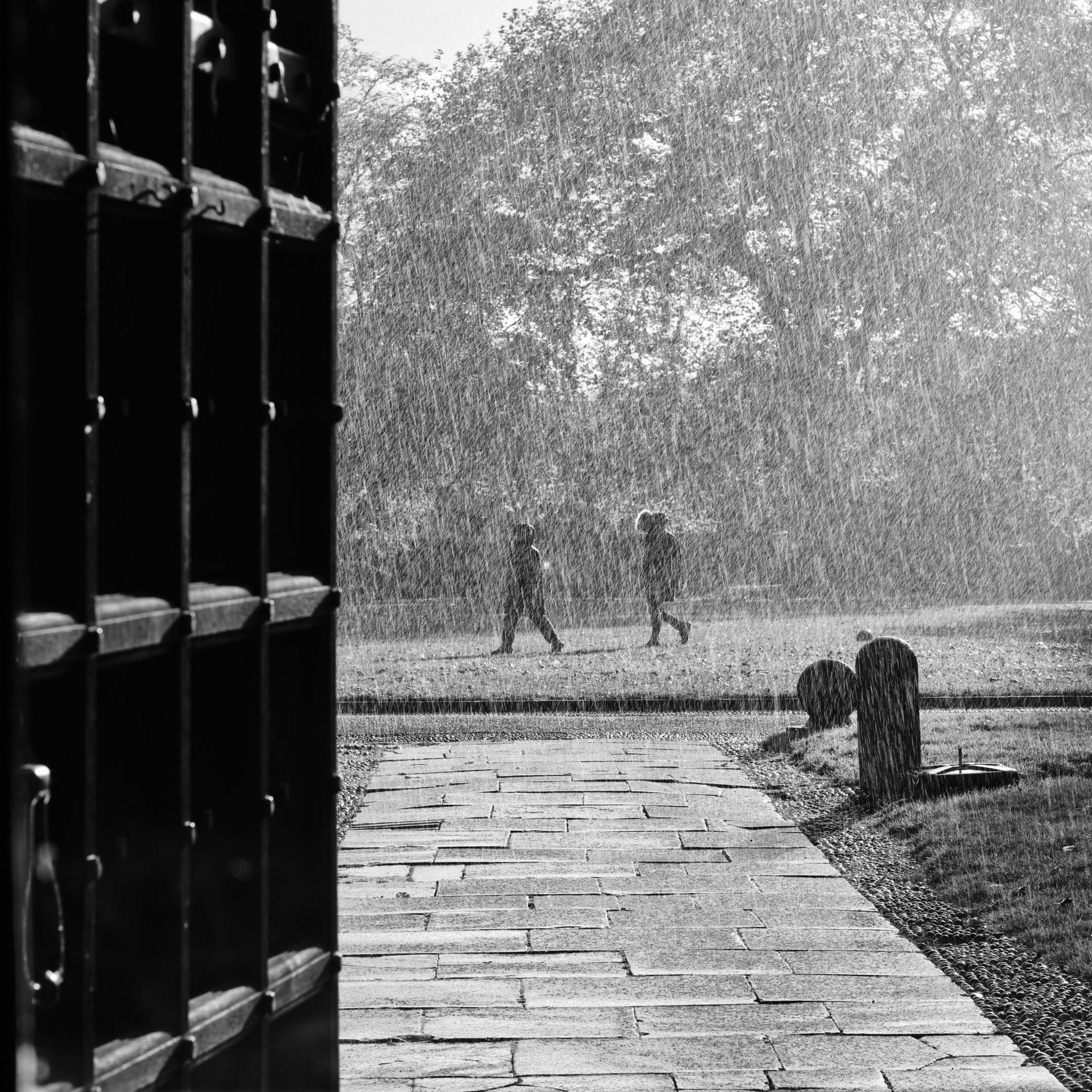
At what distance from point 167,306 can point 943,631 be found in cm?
2035

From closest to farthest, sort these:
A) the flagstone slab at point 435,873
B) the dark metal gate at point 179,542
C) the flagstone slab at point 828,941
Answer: the dark metal gate at point 179,542 < the flagstone slab at point 828,941 < the flagstone slab at point 435,873

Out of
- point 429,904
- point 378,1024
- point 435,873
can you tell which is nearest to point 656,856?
point 435,873

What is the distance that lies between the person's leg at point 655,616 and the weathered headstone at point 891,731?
10.1 metres

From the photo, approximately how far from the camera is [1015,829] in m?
7.61

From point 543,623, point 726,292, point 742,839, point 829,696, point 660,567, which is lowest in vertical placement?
point 742,839

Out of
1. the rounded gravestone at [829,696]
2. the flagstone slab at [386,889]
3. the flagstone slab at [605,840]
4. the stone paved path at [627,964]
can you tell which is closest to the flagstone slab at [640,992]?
the stone paved path at [627,964]

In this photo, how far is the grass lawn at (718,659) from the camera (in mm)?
14930

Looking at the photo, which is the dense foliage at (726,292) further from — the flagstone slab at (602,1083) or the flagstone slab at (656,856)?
the flagstone slab at (602,1083)

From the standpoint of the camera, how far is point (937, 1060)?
14.7 ft

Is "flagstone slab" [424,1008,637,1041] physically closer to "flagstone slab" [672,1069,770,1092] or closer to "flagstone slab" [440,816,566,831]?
"flagstone slab" [672,1069,770,1092]

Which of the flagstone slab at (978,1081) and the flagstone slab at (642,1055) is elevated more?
the flagstone slab at (642,1055)

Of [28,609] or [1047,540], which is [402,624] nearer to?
[1047,540]

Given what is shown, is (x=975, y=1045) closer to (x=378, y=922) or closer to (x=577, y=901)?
(x=577, y=901)

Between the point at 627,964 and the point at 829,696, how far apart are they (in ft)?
21.0
